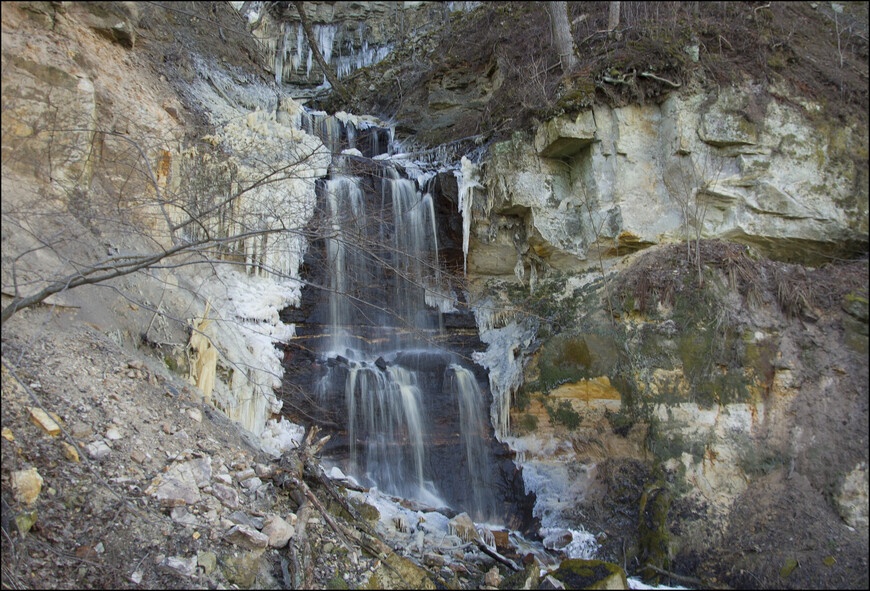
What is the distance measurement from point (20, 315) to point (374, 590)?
406 centimetres

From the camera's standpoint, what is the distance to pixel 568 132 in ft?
30.3

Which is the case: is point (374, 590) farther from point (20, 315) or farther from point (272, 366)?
point (272, 366)

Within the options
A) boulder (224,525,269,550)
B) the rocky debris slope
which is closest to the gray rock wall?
the rocky debris slope

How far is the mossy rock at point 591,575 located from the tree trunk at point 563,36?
8.65 meters

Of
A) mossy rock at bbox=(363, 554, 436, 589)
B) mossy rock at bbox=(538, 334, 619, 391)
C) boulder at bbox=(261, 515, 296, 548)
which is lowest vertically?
mossy rock at bbox=(363, 554, 436, 589)

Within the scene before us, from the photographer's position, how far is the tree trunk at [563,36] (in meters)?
10.5

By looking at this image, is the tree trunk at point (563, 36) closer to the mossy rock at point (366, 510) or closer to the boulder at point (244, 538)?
the mossy rock at point (366, 510)

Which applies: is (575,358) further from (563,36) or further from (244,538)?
(563,36)

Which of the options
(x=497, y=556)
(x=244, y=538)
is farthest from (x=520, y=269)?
(x=244, y=538)

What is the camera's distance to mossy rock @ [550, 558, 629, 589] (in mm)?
4805

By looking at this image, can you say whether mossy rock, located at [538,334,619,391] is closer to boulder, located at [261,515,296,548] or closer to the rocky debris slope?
the rocky debris slope

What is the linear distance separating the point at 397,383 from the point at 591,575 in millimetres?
4456

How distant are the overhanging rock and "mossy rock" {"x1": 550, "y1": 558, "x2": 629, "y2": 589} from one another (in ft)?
22.1

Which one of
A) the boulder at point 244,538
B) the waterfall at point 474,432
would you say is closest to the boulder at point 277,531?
the boulder at point 244,538
